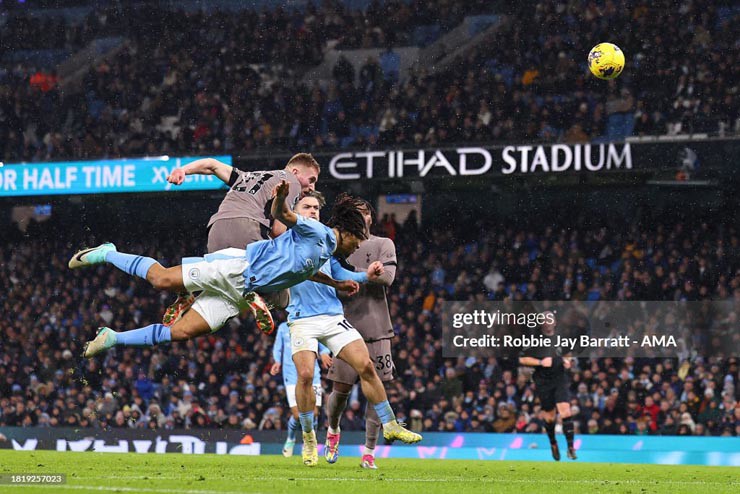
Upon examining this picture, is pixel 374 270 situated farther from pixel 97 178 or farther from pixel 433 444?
pixel 97 178

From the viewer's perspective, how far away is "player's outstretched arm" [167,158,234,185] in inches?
316

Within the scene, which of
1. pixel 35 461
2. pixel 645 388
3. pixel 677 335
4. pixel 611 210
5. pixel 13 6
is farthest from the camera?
pixel 13 6

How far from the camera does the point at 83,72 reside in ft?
101

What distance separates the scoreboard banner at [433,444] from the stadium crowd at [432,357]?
404mm

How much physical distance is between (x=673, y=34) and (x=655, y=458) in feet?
35.5

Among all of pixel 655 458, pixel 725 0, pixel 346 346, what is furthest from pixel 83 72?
pixel 346 346

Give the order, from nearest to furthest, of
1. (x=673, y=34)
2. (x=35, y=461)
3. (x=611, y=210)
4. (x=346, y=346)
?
(x=346, y=346) < (x=35, y=461) < (x=673, y=34) < (x=611, y=210)

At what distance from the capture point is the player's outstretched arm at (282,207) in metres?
7.41

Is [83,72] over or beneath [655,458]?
over

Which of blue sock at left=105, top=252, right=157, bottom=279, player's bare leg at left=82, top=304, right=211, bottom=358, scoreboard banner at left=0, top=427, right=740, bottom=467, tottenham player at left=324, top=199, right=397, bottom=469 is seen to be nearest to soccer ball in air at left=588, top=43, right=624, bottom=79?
scoreboard banner at left=0, top=427, right=740, bottom=467

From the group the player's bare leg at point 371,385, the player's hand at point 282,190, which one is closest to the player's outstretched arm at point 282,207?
the player's hand at point 282,190

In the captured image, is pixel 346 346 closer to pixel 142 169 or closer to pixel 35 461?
pixel 35 461

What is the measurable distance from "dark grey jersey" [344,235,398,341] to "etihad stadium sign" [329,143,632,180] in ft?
41.8

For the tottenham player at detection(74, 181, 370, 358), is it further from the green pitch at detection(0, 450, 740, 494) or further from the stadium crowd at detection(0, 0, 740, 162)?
the stadium crowd at detection(0, 0, 740, 162)
